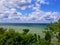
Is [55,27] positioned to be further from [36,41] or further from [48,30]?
[36,41]

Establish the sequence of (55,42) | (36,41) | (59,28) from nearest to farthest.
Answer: (36,41)
(59,28)
(55,42)

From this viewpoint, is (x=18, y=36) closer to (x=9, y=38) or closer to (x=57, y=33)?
(x=9, y=38)

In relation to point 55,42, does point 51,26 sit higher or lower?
higher

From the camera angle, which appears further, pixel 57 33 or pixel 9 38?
pixel 57 33

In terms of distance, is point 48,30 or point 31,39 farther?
point 48,30

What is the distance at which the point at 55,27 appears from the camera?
2102 centimetres

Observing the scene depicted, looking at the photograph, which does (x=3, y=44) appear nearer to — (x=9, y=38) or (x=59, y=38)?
(x=9, y=38)

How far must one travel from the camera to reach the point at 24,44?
60.6ft

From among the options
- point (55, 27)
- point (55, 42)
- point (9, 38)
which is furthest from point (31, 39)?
point (55, 42)

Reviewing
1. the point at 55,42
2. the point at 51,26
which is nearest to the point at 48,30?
the point at 51,26

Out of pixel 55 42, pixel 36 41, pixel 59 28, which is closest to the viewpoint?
pixel 36 41

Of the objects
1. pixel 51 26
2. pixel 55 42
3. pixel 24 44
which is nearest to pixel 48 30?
pixel 51 26

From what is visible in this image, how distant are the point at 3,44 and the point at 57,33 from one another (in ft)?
16.4

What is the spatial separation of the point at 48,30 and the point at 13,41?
4.40 metres
